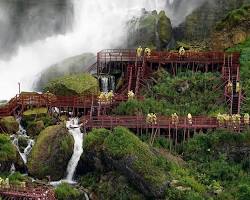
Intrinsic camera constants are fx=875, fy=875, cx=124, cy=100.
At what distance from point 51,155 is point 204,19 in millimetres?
23127

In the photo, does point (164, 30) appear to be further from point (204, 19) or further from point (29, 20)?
point (29, 20)

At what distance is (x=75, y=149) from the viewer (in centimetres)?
5619

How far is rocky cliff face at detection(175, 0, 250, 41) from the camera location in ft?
233

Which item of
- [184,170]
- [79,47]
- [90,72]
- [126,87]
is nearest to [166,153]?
[184,170]

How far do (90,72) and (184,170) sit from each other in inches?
727

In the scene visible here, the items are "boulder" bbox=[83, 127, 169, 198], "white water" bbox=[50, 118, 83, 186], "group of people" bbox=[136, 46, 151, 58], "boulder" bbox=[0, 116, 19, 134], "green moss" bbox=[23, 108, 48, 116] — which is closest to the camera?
"boulder" bbox=[83, 127, 169, 198]

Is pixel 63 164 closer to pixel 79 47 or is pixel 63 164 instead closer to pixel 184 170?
pixel 184 170

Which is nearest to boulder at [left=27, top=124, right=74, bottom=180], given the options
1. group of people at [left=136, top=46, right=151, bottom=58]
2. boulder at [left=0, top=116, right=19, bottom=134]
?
boulder at [left=0, top=116, right=19, bottom=134]

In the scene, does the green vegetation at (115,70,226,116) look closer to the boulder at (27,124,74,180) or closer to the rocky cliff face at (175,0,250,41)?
the boulder at (27,124,74,180)

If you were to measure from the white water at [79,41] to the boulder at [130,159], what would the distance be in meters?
17.7

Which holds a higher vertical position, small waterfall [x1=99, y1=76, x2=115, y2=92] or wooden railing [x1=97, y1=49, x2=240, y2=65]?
wooden railing [x1=97, y1=49, x2=240, y2=65]

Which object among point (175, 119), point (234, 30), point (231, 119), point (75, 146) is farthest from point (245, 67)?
point (75, 146)

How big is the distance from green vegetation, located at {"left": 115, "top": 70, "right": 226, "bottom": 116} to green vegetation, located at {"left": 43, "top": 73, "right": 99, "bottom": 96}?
4.01 metres

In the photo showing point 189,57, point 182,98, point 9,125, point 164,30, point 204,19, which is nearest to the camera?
Answer: point 9,125
